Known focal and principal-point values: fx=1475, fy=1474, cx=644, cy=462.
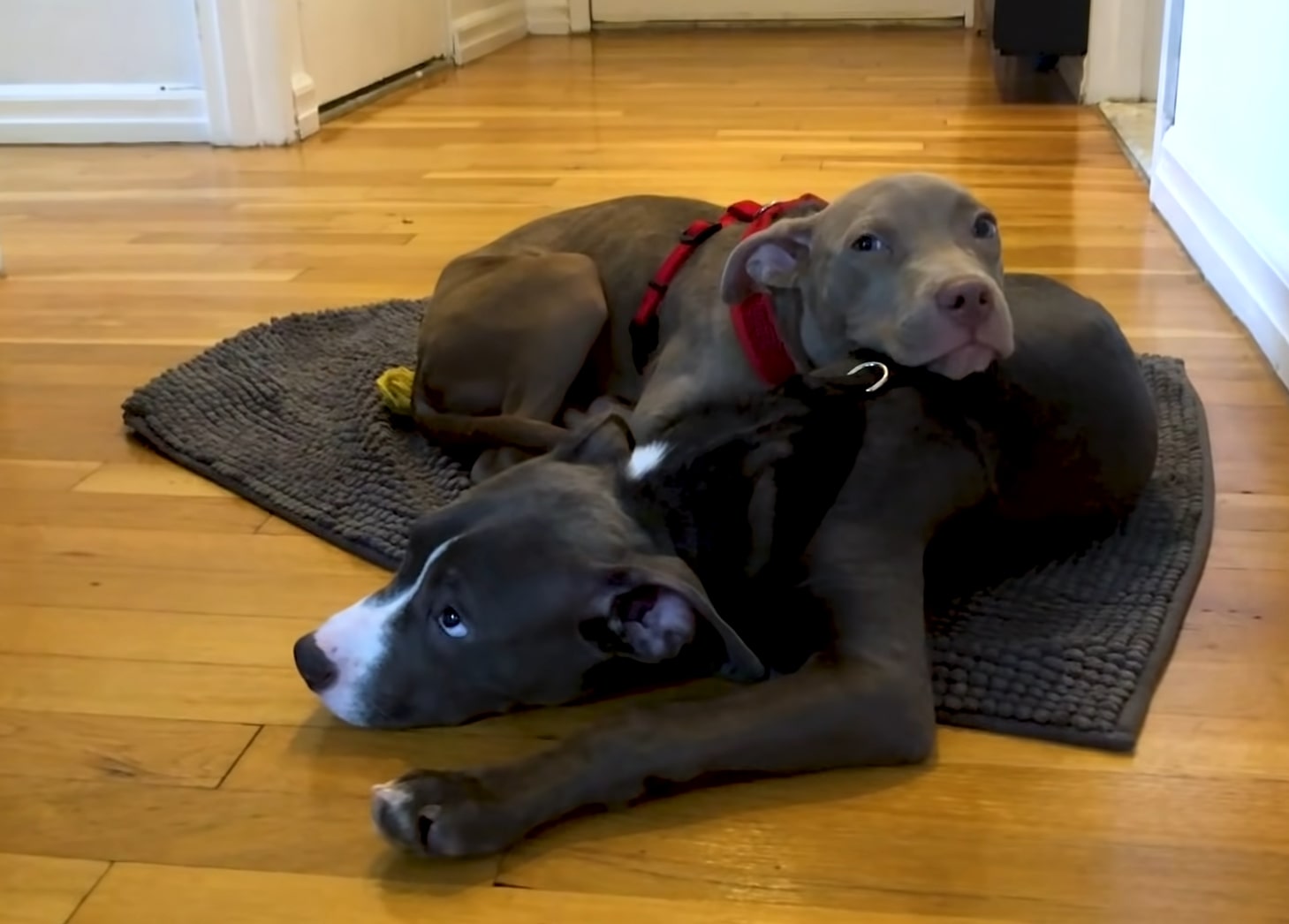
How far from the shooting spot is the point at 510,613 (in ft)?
4.09

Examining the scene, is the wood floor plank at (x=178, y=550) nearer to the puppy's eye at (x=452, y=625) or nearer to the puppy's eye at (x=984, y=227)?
the puppy's eye at (x=452, y=625)

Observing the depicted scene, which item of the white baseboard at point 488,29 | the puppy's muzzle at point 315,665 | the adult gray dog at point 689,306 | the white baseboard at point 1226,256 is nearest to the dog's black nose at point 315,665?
the puppy's muzzle at point 315,665

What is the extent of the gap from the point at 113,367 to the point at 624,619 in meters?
1.43

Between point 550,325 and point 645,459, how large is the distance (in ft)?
2.31

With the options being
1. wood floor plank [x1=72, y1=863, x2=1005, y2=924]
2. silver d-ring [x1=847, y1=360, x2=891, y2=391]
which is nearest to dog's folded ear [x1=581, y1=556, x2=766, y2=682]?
wood floor plank [x1=72, y1=863, x2=1005, y2=924]

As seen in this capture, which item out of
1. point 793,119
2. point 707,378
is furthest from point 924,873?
point 793,119

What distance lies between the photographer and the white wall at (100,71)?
4.24 m

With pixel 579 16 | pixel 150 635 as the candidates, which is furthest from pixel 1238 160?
pixel 579 16

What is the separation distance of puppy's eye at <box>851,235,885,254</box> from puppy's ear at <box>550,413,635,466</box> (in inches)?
17.8

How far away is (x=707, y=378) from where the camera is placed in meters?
1.83

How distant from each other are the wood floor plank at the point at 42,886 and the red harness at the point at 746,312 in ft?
2.92

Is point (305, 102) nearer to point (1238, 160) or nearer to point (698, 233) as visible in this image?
point (698, 233)

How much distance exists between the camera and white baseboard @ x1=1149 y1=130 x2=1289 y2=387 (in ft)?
7.29

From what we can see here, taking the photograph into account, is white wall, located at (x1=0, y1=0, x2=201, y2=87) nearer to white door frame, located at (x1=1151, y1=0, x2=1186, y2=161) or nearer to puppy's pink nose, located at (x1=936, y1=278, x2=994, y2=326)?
white door frame, located at (x1=1151, y1=0, x2=1186, y2=161)
